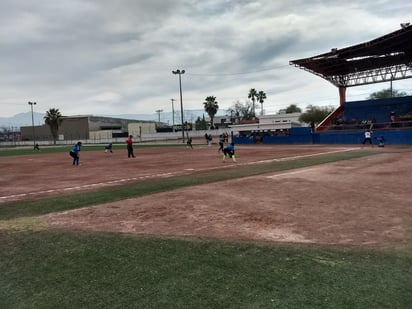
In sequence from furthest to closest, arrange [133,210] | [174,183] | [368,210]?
[174,183] → [133,210] → [368,210]

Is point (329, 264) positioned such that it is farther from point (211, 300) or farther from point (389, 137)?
point (389, 137)

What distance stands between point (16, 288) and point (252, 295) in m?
2.74

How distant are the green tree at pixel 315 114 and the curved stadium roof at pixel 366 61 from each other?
24.4 metres

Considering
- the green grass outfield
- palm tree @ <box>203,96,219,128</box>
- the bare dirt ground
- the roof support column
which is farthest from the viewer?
palm tree @ <box>203,96,219,128</box>

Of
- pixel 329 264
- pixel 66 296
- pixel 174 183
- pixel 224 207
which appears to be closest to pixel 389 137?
pixel 174 183

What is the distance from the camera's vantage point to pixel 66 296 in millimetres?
3885

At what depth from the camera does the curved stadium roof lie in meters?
38.2

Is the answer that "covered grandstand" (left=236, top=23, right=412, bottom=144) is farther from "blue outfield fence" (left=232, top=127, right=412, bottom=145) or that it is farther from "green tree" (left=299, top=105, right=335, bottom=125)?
"green tree" (left=299, top=105, right=335, bottom=125)

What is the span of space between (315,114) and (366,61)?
3092 cm

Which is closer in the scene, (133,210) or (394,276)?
(394,276)

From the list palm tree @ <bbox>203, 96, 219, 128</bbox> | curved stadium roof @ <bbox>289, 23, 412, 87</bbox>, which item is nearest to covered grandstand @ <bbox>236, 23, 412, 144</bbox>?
curved stadium roof @ <bbox>289, 23, 412, 87</bbox>

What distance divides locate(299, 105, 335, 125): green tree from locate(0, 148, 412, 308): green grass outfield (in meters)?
72.6

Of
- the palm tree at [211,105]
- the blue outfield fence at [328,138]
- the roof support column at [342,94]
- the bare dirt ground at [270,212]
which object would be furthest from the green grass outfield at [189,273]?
the palm tree at [211,105]

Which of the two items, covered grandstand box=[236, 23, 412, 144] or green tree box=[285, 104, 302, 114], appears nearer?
covered grandstand box=[236, 23, 412, 144]
